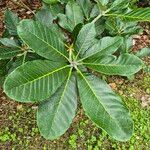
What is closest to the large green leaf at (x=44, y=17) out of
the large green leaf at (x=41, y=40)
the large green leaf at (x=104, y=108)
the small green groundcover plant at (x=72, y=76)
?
the small green groundcover plant at (x=72, y=76)

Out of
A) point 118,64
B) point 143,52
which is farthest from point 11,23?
point 143,52

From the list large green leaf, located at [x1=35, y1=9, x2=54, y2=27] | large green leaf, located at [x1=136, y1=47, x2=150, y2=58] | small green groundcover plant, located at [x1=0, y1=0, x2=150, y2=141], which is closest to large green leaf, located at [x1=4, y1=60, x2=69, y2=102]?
small green groundcover plant, located at [x1=0, y1=0, x2=150, y2=141]

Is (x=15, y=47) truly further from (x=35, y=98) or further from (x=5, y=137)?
(x=5, y=137)

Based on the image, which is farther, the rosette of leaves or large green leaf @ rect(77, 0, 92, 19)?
large green leaf @ rect(77, 0, 92, 19)

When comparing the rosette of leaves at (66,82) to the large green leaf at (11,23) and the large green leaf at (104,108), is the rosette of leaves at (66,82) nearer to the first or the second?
the large green leaf at (104,108)

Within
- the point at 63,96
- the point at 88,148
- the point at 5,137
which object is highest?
the point at 63,96

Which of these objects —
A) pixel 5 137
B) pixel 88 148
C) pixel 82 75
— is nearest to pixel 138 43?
pixel 88 148

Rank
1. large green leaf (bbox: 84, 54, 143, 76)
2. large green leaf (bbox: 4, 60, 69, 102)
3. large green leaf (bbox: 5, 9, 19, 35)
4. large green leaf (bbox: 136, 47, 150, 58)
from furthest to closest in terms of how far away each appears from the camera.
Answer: large green leaf (bbox: 136, 47, 150, 58)
large green leaf (bbox: 5, 9, 19, 35)
large green leaf (bbox: 84, 54, 143, 76)
large green leaf (bbox: 4, 60, 69, 102)

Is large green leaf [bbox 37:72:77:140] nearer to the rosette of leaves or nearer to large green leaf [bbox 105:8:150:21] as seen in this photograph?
the rosette of leaves
